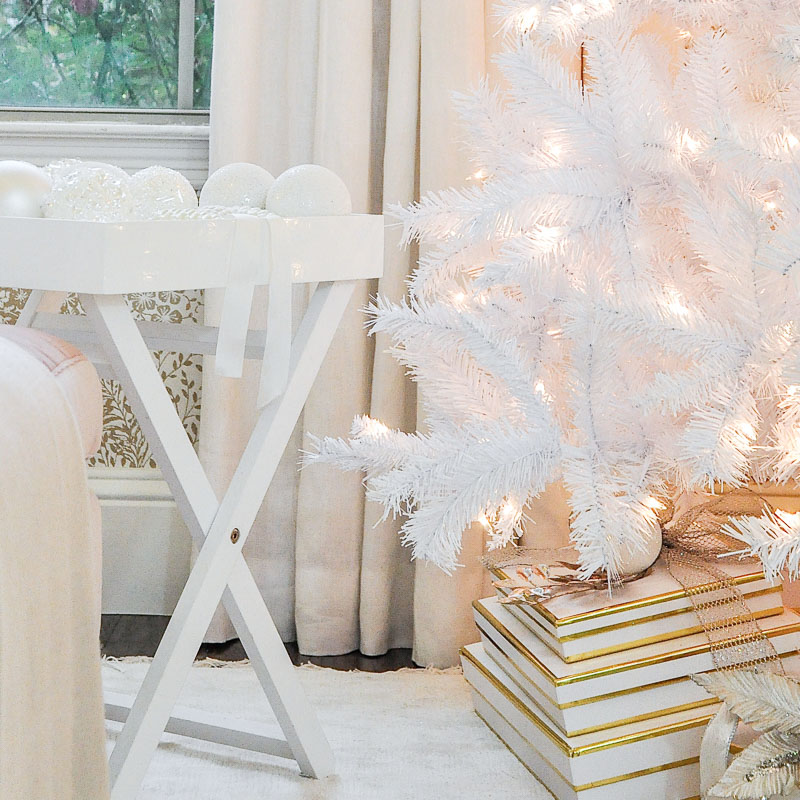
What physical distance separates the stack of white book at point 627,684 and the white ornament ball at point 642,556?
18mm

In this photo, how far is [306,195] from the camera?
1011mm

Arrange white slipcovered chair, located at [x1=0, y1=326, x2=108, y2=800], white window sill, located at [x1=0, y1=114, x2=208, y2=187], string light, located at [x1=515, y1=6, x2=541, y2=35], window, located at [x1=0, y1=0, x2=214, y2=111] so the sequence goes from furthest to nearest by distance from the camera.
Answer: window, located at [x1=0, y1=0, x2=214, y2=111] → white window sill, located at [x1=0, y1=114, x2=208, y2=187] → string light, located at [x1=515, y1=6, x2=541, y2=35] → white slipcovered chair, located at [x1=0, y1=326, x2=108, y2=800]

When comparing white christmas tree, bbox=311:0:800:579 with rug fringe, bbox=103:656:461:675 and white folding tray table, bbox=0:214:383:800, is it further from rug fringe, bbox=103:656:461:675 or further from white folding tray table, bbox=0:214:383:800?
rug fringe, bbox=103:656:461:675

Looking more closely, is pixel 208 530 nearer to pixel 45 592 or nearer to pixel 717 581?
pixel 45 592

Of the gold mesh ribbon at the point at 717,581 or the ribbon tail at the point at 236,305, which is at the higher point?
the ribbon tail at the point at 236,305

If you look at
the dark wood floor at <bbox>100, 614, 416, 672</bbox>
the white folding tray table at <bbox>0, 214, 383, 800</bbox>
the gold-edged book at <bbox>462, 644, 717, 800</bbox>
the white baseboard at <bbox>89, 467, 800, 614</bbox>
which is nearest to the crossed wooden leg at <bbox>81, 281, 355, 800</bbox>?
the white folding tray table at <bbox>0, 214, 383, 800</bbox>

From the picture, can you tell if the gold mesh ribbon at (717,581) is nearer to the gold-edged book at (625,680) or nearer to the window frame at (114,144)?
the gold-edged book at (625,680)

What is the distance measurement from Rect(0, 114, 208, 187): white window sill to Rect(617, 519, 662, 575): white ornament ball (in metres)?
0.99

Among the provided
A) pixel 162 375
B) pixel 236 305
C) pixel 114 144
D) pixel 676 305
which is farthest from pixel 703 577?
pixel 114 144

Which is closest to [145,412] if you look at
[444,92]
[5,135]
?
[444,92]

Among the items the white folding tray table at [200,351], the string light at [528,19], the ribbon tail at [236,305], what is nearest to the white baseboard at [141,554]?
the white folding tray table at [200,351]

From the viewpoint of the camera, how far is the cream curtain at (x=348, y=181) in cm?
144

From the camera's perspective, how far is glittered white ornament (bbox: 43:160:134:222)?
86cm

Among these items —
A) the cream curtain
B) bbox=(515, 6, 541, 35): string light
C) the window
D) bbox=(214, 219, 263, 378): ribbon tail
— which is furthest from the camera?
the window
